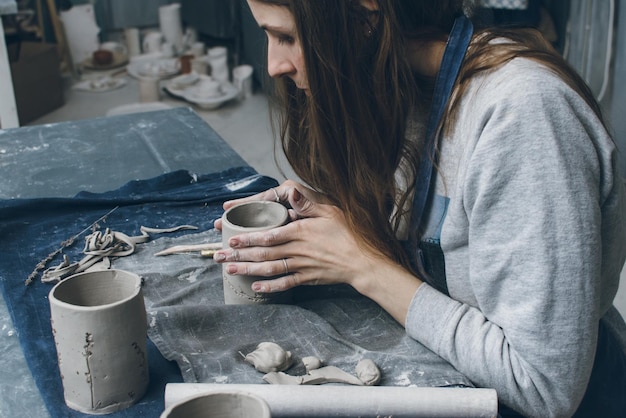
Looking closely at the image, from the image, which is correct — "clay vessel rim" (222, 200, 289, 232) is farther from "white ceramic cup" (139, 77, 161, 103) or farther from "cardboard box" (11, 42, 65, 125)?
"white ceramic cup" (139, 77, 161, 103)

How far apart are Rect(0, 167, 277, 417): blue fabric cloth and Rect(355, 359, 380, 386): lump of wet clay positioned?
0.24 meters

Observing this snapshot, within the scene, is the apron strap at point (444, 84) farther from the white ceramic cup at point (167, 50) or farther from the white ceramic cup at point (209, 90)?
the white ceramic cup at point (167, 50)

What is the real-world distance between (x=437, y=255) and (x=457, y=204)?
13 cm

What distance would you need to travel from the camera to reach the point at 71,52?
486 centimetres

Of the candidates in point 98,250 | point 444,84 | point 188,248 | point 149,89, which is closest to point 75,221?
point 98,250

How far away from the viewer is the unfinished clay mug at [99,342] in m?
0.86

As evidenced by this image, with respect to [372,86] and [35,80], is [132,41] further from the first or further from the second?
[372,86]

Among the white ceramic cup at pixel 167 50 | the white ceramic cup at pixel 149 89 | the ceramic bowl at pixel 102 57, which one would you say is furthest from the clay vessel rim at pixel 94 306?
the ceramic bowl at pixel 102 57

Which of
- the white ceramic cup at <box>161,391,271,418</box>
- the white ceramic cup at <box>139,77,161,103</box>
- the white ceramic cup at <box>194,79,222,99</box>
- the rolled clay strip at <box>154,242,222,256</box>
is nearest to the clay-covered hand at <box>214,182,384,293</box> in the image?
the rolled clay strip at <box>154,242,222,256</box>

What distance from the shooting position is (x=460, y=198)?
0.96m

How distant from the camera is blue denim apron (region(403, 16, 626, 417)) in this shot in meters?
1.02

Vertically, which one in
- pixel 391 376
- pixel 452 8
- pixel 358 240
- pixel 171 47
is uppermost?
pixel 452 8

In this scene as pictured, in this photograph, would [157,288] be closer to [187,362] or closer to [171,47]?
[187,362]

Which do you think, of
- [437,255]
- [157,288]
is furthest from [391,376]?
[157,288]
